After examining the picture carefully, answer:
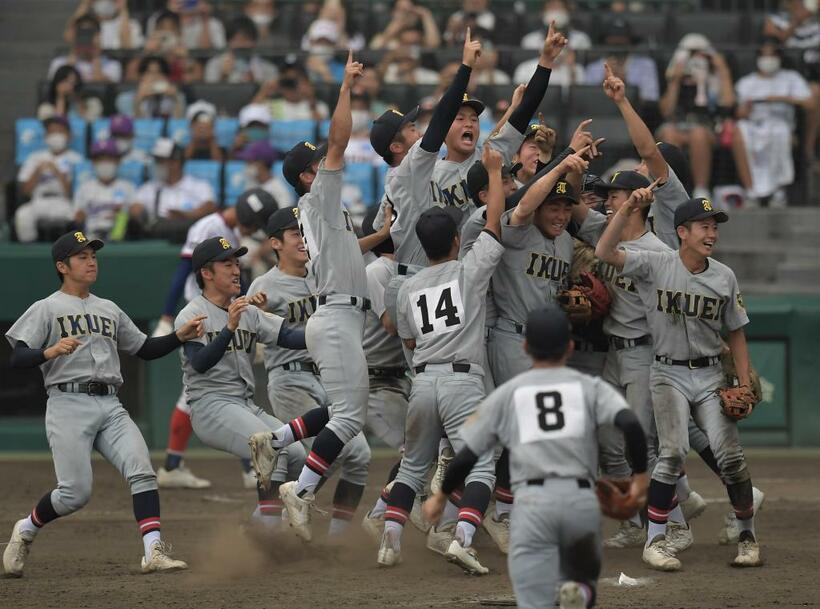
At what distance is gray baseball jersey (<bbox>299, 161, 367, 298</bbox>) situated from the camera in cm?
780

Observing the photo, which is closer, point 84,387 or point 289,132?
point 84,387

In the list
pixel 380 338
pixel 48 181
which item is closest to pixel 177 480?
pixel 380 338

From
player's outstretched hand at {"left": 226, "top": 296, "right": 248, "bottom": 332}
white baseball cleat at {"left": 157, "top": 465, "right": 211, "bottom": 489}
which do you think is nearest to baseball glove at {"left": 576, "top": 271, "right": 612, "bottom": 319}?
player's outstretched hand at {"left": 226, "top": 296, "right": 248, "bottom": 332}

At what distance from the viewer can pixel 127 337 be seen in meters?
8.18

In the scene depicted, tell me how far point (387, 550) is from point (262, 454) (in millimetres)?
839

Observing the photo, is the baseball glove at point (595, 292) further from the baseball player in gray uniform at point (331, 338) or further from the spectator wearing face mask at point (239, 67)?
the spectator wearing face mask at point (239, 67)

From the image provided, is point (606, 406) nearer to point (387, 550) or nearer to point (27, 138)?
point (387, 550)

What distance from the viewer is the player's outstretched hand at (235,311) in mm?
7910

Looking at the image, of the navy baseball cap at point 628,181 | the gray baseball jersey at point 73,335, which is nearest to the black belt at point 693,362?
the navy baseball cap at point 628,181

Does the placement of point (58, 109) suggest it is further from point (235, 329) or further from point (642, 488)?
point (642, 488)

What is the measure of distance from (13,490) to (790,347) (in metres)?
6.59

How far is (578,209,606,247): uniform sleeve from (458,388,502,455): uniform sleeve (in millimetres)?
2802

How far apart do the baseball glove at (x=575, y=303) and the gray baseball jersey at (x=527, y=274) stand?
6 centimetres

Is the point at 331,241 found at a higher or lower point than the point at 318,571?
higher
